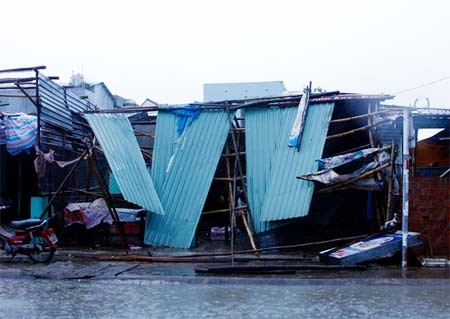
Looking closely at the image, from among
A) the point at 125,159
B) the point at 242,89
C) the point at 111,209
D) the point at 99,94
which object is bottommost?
the point at 111,209

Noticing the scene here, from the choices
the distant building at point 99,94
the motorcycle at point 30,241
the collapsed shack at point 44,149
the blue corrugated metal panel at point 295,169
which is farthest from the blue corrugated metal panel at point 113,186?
the distant building at point 99,94

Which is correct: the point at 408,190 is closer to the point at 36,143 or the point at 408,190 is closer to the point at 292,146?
the point at 292,146

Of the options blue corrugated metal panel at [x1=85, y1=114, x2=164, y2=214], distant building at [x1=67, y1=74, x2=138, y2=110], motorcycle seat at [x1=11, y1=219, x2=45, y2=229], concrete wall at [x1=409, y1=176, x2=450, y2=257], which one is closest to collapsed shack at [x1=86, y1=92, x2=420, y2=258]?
blue corrugated metal panel at [x1=85, y1=114, x2=164, y2=214]

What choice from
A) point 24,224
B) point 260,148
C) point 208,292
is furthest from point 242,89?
point 208,292

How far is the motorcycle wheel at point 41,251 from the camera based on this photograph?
10.3 metres

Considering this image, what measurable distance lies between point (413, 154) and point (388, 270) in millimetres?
2272

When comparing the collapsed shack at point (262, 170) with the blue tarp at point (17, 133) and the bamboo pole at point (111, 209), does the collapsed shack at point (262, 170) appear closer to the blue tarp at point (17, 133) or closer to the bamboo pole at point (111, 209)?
the bamboo pole at point (111, 209)

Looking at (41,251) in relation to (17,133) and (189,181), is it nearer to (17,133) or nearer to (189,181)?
(17,133)

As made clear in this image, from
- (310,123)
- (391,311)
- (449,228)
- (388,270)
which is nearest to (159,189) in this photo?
(310,123)

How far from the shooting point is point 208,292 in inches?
302

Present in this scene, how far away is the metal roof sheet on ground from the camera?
11.5 metres

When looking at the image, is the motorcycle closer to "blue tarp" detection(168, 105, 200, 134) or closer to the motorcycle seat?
the motorcycle seat

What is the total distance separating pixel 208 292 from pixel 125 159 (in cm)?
467

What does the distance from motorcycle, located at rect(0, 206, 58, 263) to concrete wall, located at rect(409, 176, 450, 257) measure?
6.57m
